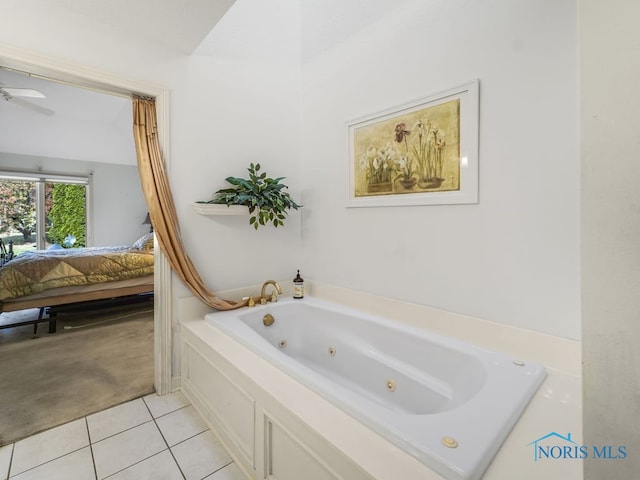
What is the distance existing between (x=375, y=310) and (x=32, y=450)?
Result: 2.13 meters

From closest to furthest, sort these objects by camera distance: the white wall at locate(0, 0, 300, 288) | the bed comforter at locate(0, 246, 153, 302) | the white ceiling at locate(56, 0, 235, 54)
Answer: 1. the white ceiling at locate(56, 0, 235, 54)
2. the white wall at locate(0, 0, 300, 288)
3. the bed comforter at locate(0, 246, 153, 302)

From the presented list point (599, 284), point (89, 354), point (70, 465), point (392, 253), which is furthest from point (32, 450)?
point (599, 284)

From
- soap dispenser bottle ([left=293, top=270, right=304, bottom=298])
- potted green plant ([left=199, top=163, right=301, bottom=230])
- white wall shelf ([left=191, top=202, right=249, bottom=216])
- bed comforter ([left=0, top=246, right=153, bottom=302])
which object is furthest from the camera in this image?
bed comforter ([left=0, top=246, right=153, bottom=302])

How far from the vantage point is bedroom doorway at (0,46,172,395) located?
1677 millimetres

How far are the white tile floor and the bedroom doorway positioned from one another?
30cm

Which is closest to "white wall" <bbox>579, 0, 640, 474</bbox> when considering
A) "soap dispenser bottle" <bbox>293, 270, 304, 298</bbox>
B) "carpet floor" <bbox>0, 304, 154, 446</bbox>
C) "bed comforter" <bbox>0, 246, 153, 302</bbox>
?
"soap dispenser bottle" <bbox>293, 270, 304, 298</bbox>

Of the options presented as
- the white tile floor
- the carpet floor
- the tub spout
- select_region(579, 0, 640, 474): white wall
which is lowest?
the white tile floor

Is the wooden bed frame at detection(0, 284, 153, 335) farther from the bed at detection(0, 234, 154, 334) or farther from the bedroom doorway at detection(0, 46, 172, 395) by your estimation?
the bedroom doorway at detection(0, 46, 172, 395)

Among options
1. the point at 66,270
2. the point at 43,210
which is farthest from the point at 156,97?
the point at 43,210

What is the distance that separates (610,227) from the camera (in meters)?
0.41

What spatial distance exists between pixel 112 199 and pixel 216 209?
190 inches

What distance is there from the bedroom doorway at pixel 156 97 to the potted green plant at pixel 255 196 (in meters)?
0.47

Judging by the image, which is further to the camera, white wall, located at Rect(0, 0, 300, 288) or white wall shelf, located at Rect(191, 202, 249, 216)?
white wall shelf, located at Rect(191, 202, 249, 216)

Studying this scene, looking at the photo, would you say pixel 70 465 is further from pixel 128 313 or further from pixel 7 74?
pixel 7 74
